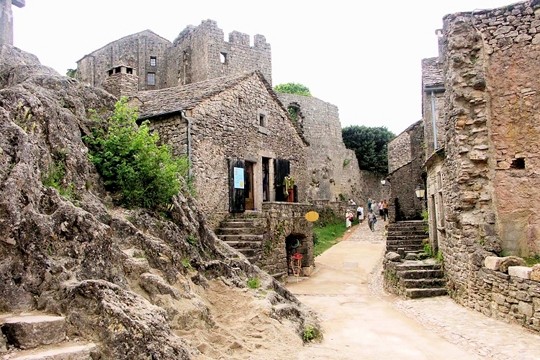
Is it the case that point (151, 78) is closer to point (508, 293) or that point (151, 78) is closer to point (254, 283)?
point (254, 283)

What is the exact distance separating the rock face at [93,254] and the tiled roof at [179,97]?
19.1 ft

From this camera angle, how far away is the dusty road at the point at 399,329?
681 centimetres

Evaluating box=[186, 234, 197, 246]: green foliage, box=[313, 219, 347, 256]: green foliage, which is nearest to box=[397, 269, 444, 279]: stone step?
box=[186, 234, 197, 246]: green foliage

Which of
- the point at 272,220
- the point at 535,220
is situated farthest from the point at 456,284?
the point at 272,220

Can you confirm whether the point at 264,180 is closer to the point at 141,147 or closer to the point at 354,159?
the point at 141,147

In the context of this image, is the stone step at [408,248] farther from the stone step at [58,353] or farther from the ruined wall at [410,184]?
the stone step at [58,353]

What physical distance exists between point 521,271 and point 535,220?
6.18 feet

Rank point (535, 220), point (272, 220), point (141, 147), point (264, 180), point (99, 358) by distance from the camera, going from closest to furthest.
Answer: point (99, 358), point (141, 147), point (535, 220), point (272, 220), point (264, 180)

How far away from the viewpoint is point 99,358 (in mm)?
4152

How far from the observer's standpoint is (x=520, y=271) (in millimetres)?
8047

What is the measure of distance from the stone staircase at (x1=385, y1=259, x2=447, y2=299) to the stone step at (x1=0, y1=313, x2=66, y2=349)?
9.22 meters

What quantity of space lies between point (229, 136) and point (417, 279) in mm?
7279

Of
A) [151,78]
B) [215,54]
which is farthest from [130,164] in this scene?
[151,78]

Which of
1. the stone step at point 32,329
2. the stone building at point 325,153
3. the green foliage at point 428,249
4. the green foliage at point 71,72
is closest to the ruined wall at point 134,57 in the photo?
the green foliage at point 71,72
